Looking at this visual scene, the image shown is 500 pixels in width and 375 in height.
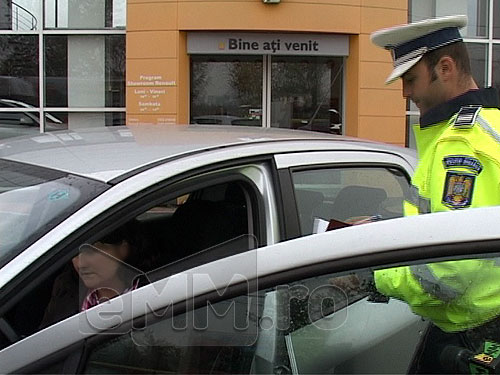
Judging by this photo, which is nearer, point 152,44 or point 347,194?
point 347,194

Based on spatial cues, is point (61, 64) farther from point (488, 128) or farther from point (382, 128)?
point (488, 128)

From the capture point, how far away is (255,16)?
31.6 ft

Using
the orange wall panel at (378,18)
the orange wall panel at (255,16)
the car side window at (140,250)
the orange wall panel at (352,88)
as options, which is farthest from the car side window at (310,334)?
the orange wall panel at (378,18)

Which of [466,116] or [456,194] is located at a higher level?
[466,116]

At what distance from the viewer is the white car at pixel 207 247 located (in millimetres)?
1353

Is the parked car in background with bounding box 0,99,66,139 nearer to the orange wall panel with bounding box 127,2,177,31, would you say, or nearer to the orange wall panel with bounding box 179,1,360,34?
the orange wall panel with bounding box 127,2,177,31

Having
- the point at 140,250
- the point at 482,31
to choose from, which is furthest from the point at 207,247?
the point at 482,31

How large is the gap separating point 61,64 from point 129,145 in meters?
9.05

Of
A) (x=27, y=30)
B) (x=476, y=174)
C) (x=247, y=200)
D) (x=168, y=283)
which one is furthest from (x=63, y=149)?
(x=27, y=30)

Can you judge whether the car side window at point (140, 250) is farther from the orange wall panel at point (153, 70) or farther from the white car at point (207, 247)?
the orange wall panel at point (153, 70)

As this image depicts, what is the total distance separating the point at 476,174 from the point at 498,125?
228 millimetres

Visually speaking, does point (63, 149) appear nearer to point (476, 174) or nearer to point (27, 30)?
point (476, 174)

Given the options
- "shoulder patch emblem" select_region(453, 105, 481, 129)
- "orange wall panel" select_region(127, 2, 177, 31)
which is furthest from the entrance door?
"shoulder patch emblem" select_region(453, 105, 481, 129)

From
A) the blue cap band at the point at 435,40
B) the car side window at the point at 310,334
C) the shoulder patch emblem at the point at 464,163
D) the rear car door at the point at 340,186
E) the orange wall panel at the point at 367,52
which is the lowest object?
the car side window at the point at 310,334
